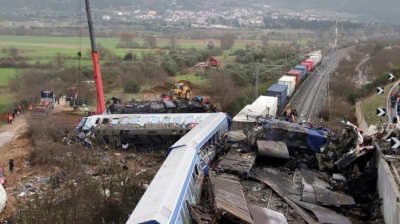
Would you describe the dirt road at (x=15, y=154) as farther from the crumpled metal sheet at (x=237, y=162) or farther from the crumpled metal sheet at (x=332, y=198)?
the crumpled metal sheet at (x=332, y=198)

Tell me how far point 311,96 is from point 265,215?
31264 mm

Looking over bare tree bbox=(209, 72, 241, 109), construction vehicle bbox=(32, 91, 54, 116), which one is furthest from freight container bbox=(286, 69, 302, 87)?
construction vehicle bbox=(32, 91, 54, 116)

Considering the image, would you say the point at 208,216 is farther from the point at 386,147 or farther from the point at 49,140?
the point at 49,140

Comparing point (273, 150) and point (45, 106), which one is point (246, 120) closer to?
point (273, 150)

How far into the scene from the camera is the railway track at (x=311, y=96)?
112 ft

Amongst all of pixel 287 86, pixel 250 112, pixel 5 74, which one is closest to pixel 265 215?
pixel 250 112

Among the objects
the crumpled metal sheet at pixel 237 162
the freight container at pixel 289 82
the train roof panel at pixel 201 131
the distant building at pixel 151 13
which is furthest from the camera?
the distant building at pixel 151 13

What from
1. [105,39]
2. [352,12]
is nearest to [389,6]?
[352,12]

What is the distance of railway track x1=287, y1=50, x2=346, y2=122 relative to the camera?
34.2 meters

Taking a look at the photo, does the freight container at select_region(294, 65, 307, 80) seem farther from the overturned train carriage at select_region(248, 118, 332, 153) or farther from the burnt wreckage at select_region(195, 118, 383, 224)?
the overturned train carriage at select_region(248, 118, 332, 153)

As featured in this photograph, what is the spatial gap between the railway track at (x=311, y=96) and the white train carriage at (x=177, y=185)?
17.9 metres

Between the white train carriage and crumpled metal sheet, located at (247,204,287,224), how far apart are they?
147 cm

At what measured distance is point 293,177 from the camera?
1480 cm

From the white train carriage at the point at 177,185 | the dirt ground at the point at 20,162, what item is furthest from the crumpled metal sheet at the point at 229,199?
the dirt ground at the point at 20,162
